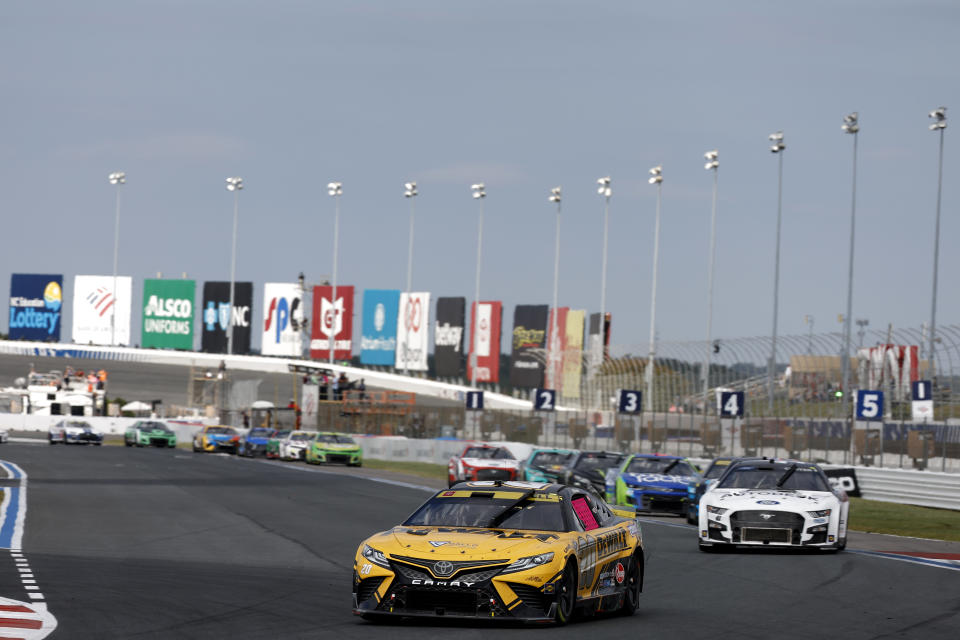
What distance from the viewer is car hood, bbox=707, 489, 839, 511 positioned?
18.0 metres

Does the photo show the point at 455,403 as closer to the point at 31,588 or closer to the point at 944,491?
the point at 944,491

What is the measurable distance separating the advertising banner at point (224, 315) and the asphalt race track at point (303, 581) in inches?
3009

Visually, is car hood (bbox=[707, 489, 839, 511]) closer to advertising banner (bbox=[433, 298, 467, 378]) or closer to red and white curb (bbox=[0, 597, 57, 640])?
red and white curb (bbox=[0, 597, 57, 640])

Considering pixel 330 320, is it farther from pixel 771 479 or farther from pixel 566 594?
pixel 566 594

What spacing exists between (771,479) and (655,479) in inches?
285

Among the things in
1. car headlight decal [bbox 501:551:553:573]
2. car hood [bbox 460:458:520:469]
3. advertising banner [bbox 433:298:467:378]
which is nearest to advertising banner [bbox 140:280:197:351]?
advertising banner [bbox 433:298:467:378]

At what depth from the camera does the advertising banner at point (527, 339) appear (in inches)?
3649

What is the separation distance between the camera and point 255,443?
55.8 metres

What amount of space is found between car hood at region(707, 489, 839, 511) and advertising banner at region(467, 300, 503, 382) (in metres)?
77.0

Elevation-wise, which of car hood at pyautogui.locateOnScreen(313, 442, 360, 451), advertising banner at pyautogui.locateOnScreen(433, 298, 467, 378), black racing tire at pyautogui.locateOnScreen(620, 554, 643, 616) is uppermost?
advertising banner at pyautogui.locateOnScreen(433, 298, 467, 378)

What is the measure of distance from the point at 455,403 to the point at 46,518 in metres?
84.5

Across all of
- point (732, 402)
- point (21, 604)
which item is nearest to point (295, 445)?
point (732, 402)

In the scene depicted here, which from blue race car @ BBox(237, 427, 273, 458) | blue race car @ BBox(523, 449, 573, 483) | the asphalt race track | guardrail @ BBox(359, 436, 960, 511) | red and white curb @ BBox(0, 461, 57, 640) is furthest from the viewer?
blue race car @ BBox(237, 427, 273, 458)

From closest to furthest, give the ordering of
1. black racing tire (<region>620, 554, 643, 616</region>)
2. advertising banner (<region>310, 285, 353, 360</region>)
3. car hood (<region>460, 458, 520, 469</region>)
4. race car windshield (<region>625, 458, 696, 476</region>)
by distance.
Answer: black racing tire (<region>620, 554, 643, 616</region>), race car windshield (<region>625, 458, 696, 476</region>), car hood (<region>460, 458, 520, 469</region>), advertising banner (<region>310, 285, 353, 360</region>)
